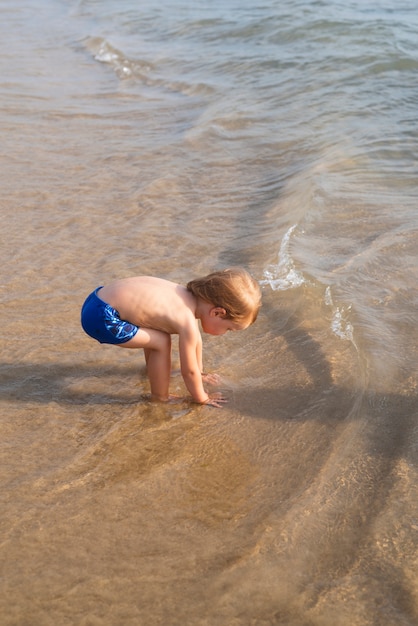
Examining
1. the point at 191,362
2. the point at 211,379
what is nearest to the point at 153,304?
the point at 191,362

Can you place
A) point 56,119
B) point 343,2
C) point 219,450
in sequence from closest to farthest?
point 219,450 < point 56,119 < point 343,2

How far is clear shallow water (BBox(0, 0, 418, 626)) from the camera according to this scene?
2.48 m

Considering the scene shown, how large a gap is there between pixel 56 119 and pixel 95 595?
269 inches

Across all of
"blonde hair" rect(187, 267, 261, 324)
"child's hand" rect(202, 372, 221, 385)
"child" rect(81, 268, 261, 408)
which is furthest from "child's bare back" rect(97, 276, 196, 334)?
"child's hand" rect(202, 372, 221, 385)

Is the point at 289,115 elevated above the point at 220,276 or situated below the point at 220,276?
below

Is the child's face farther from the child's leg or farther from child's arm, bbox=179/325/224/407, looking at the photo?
the child's leg

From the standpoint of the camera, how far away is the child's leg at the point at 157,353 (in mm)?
3561

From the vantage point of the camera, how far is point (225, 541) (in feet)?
8.70

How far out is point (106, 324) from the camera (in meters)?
3.56

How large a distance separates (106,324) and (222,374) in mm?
706

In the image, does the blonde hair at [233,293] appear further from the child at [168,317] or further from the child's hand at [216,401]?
the child's hand at [216,401]

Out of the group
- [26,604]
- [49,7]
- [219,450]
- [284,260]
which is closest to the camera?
[26,604]

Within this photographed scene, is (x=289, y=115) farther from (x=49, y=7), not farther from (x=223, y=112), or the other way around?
(x=49, y=7)

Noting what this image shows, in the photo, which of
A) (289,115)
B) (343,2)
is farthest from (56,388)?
(343,2)
